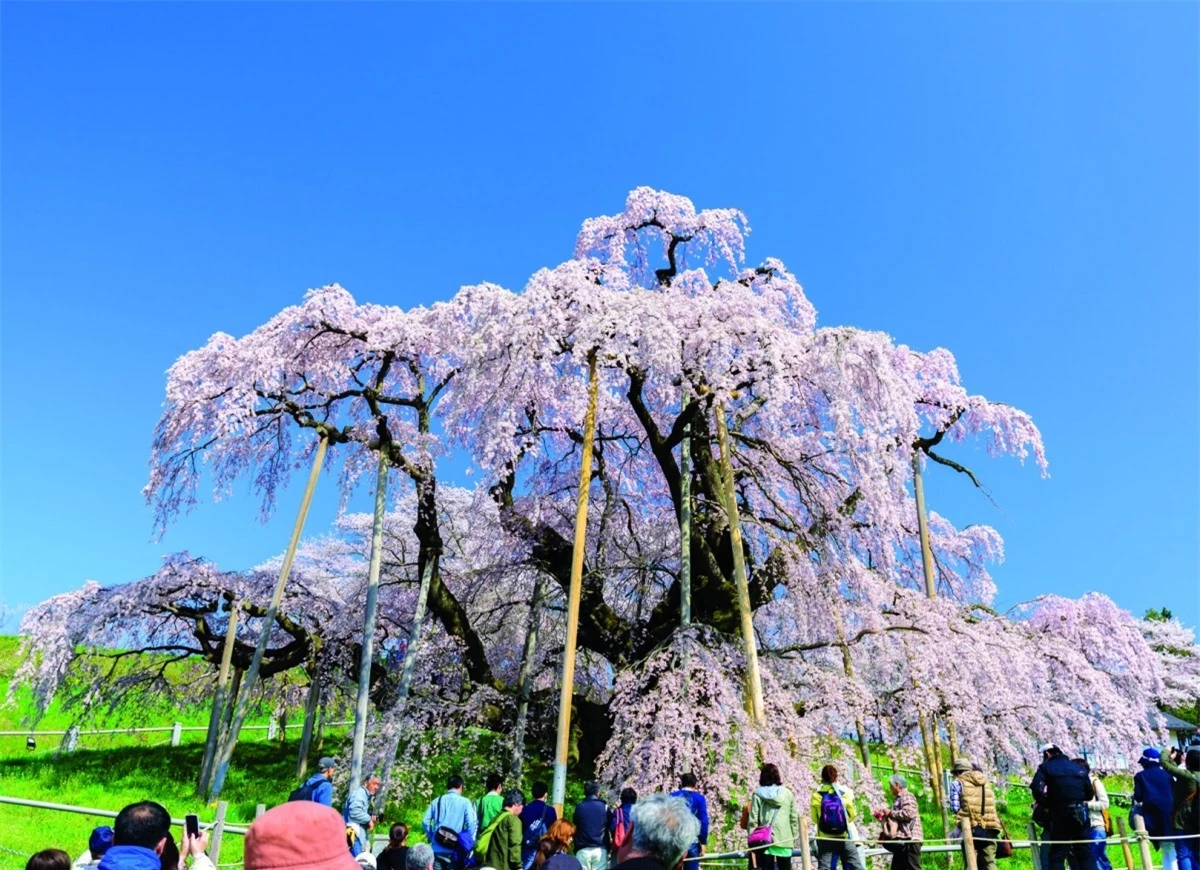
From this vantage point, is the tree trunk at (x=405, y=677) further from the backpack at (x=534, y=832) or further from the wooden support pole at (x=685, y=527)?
the backpack at (x=534, y=832)

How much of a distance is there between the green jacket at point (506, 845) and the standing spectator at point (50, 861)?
13.5ft

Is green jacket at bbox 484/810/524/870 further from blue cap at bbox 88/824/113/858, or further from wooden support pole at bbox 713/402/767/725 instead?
wooden support pole at bbox 713/402/767/725

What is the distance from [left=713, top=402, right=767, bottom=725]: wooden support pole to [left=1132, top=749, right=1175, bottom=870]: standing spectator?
172 inches

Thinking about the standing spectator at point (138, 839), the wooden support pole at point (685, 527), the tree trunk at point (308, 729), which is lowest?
the standing spectator at point (138, 839)

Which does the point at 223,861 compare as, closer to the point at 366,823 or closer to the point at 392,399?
the point at 366,823

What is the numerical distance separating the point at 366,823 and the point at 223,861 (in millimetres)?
3355

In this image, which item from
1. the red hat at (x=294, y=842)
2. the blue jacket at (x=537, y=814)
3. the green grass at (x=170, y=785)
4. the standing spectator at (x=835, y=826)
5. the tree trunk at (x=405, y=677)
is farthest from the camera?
the tree trunk at (x=405, y=677)

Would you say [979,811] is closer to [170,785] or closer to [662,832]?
[662,832]

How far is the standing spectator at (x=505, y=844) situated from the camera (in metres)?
6.98

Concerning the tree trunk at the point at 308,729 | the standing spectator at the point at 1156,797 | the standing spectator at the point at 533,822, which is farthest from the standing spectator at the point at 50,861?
the tree trunk at the point at 308,729

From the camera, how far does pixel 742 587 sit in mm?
11633

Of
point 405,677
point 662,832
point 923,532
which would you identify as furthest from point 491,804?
point 923,532

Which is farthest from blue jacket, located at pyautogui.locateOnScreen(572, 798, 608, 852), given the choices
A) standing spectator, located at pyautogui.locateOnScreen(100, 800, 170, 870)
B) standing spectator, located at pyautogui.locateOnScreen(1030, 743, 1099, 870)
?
standing spectator, located at pyautogui.locateOnScreen(100, 800, 170, 870)

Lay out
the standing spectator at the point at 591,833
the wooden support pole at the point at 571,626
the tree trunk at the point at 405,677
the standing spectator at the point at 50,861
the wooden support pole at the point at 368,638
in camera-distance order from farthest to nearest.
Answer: the tree trunk at the point at 405,677, the wooden support pole at the point at 368,638, the wooden support pole at the point at 571,626, the standing spectator at the point at 591,833, the standing spectator at the point at 50,861
